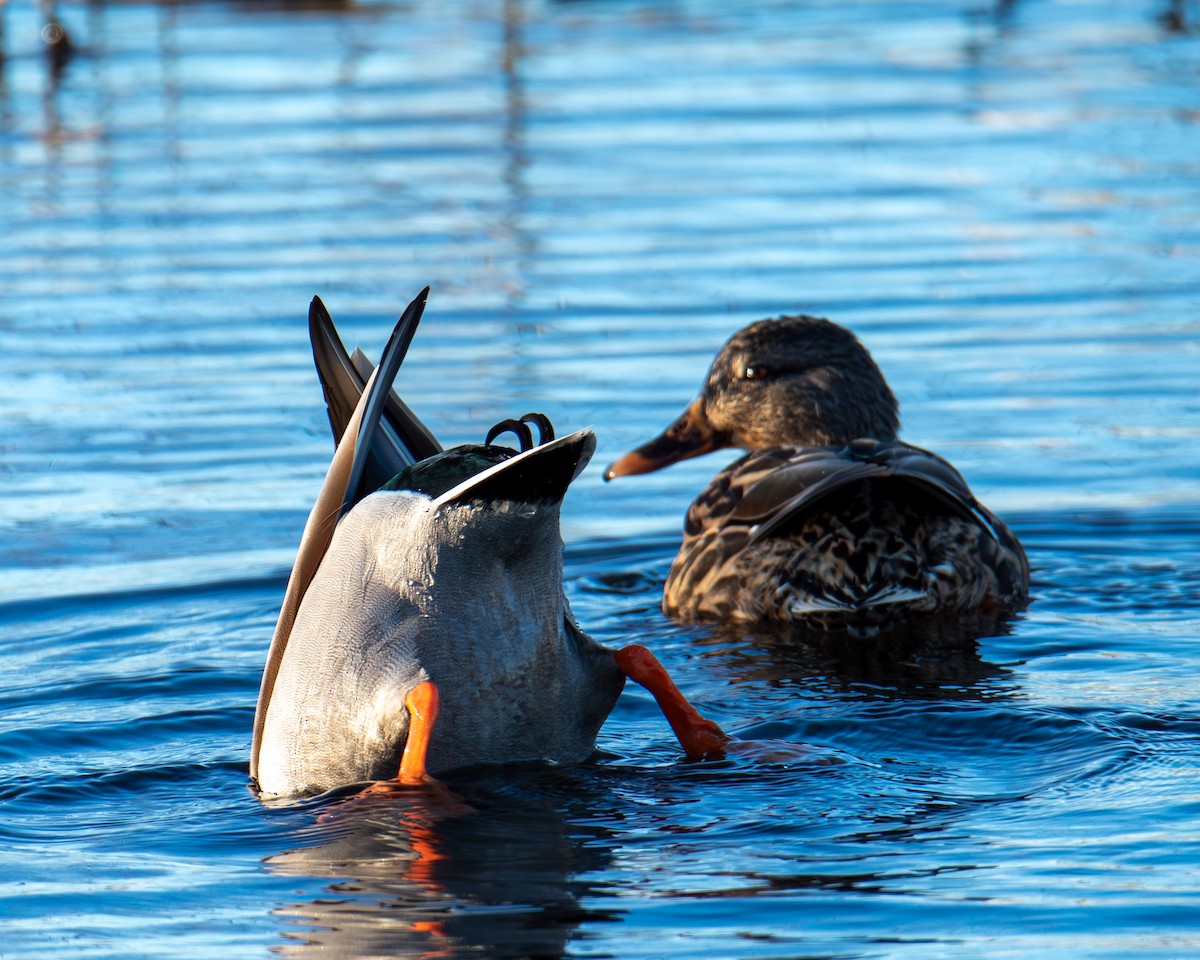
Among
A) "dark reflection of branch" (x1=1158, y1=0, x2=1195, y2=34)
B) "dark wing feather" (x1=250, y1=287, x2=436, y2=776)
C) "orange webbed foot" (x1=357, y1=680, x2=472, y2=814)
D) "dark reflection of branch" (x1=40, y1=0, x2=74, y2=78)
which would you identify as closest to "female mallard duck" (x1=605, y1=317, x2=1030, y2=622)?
"dark wing feather" (x1=250, y1=287, x2=436, y2=776)

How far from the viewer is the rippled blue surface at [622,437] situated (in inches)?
175

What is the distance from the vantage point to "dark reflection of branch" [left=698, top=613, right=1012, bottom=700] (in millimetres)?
6109

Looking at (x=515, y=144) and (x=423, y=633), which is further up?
(x=515, y=144)

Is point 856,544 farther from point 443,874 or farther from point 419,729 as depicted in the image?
point 443,874

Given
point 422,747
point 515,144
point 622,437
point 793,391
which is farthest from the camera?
point 515,144

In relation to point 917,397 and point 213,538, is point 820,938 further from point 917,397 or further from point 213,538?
point 917,397

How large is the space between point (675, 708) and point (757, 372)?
291cm

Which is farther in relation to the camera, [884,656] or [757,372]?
[757,372]

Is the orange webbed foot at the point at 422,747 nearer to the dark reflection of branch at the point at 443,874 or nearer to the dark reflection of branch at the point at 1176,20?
the dark reflection of branch at the point at 443,874

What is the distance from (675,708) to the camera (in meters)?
5.36

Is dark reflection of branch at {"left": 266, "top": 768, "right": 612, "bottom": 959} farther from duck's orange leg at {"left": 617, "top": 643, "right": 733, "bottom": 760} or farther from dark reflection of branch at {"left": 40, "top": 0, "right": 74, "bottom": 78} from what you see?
dark reflection of branch at {"left": 40, "top": 0, "right": 74, "bottom": 78}

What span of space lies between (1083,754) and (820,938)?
54.0 inches

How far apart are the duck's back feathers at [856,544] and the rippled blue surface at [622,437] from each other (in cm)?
20

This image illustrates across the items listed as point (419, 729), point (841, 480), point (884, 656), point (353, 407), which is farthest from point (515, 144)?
point (419, 729)
